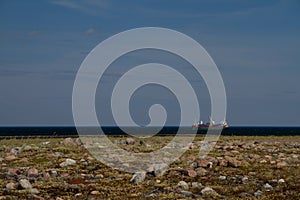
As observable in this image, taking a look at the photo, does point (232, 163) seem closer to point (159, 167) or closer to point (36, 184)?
point (159, 167)

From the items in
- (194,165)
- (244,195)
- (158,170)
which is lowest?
(194,165)

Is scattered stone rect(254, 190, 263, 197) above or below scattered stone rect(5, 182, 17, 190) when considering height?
below

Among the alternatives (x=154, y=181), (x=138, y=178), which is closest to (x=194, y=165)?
(x=154, y=181)

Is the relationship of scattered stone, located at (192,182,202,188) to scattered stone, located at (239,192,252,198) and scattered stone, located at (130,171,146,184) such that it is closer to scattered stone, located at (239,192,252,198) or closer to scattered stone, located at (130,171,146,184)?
scattered stone, located at (239,192,252,198)

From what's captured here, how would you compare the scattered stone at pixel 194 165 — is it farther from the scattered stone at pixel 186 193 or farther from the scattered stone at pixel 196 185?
the scattered stone at pixel 186 193

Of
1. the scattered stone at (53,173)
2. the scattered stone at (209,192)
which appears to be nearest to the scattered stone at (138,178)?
the scattered stone at (209,192)

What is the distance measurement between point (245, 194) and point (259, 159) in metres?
11.7

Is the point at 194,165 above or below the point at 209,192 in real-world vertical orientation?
below

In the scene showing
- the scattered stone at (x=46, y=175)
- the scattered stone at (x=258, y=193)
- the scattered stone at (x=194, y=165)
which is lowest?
the scattered stone at (x=194, y=165)

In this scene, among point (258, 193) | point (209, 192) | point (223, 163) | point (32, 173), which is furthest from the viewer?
point (223, 163)

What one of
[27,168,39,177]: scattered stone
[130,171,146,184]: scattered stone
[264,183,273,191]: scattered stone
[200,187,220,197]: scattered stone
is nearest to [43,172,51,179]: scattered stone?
[27,168,39,177]: scattered stone

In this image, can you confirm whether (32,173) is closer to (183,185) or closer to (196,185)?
(183,185)

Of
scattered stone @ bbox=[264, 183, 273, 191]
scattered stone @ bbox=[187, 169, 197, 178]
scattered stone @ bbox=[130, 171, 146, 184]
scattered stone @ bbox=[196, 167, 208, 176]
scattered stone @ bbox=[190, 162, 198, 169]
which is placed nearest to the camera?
scattered stone @ bbox=[264, 183, 273, 191]

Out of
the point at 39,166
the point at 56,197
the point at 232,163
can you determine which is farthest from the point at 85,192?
the point at 232,163
